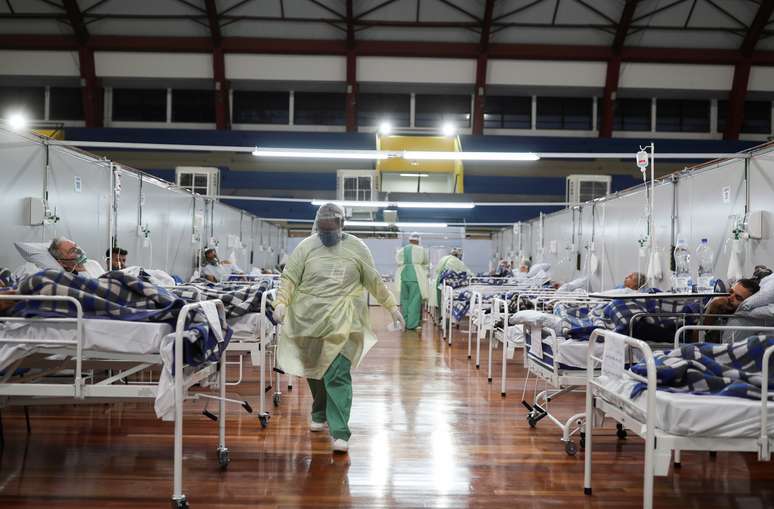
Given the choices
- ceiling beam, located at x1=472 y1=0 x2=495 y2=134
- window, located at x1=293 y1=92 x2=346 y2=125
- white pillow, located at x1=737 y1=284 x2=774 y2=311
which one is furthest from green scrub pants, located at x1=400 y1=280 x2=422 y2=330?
window, located at x1=293 y1=92 x2=346 y2=125

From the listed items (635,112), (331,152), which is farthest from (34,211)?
(635,112)

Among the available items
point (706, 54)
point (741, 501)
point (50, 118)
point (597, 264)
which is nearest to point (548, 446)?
point (741, 501)

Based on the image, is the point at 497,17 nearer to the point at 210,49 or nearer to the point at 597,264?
the point at 210,49

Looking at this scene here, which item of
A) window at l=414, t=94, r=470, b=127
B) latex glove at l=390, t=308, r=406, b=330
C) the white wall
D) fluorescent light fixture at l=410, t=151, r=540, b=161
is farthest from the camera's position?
window at l=414, t=94, r=470, b=127

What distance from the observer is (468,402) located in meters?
5.43

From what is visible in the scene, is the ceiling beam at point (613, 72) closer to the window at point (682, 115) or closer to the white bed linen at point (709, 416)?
the window at point (682, 115)

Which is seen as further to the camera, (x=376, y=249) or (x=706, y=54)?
(x=376, y=249)

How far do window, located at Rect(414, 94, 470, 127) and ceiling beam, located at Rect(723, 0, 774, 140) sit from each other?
665 cm

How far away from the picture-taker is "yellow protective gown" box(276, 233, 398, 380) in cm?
403

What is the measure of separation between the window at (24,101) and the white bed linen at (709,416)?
18.2 meters

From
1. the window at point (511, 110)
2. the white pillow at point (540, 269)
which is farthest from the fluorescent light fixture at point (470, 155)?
the window at point (511, 110)

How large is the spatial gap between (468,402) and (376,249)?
12.3m

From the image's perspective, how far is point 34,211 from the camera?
5484mm

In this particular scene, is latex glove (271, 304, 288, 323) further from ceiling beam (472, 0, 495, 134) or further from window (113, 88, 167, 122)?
window (113, 88, 167, 122)
